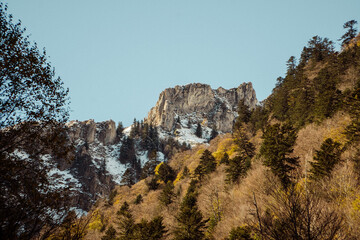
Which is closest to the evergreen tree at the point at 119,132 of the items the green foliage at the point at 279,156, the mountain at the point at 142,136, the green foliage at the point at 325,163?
the mountain at the point at 142,136

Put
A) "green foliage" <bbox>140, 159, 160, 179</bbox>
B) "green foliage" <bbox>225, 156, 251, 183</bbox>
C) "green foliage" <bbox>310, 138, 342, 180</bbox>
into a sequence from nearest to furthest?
"green foliage" <bbox>310, 138, 342, 180</bbox> → "green foliage" <bbox>225, 156, 251, 183</bbox> → "green foliage" <bbox>140, 159, 160, 179</bbox>

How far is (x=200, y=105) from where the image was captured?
548 feet

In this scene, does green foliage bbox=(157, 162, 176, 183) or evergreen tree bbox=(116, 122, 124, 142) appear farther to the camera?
evergreen tree bbox=(116, 122, 124, 142)

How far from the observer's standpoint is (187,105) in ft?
544

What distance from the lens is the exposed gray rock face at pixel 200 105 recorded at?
15325cm

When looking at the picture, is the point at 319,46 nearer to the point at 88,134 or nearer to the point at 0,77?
the point at 0,77

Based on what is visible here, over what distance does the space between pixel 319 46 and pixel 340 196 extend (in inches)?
2578

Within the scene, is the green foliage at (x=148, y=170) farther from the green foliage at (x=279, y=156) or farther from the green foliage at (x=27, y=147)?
the green foliage at (x=27, y=147)

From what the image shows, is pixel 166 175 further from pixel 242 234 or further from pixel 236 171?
pixel 242 234

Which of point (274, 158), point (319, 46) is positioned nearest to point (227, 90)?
point (319, 46)

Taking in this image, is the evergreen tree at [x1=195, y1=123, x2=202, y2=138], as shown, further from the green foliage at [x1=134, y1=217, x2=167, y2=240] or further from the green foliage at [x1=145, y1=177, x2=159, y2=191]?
the green foliage at [x1=134, y1=217, x2=167, y2=240]

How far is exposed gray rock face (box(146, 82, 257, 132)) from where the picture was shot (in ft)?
503

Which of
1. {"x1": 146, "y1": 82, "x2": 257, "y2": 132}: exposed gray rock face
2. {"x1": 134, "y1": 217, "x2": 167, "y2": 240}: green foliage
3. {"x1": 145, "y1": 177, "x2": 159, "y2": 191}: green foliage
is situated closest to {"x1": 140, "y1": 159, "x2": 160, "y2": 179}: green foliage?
{"x1": 145, "y1": 177, "x2": 159, "y2": 191}: green foliage

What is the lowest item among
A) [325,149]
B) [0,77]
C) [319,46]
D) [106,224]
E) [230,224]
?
[230,224]
